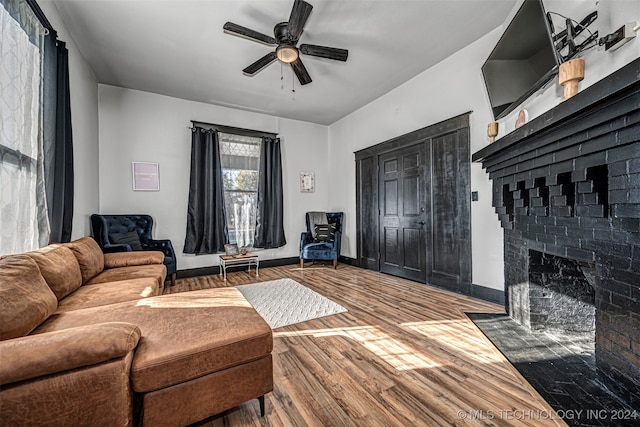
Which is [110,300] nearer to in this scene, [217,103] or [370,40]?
[370,40]

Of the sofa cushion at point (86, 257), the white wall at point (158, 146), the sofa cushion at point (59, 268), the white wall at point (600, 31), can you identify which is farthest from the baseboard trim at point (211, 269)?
the white wall at point (600, 31)

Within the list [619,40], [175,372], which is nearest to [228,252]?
[175,372]

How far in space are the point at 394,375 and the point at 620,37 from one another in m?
2.17

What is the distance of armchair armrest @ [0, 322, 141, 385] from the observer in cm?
81

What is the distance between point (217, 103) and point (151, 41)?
163 centimetres

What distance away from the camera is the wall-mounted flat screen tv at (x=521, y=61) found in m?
1.72

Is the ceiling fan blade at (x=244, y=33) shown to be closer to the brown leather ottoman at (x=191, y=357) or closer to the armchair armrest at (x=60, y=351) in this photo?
the brown leather ottoman at (x=191, y=357)

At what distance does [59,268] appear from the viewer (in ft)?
5.83

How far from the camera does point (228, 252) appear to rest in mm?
4195

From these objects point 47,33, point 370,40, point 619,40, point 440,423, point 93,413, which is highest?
point 370,40

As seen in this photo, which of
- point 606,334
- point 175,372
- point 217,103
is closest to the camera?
point 175,372

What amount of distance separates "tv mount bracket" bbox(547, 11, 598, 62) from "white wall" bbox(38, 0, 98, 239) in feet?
13.1

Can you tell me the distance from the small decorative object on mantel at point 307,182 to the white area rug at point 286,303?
225 centimetres

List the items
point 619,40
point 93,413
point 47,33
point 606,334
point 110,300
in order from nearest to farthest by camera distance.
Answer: point 93,413, point 619,40, point 606,334, point 110,300, point 47,33
